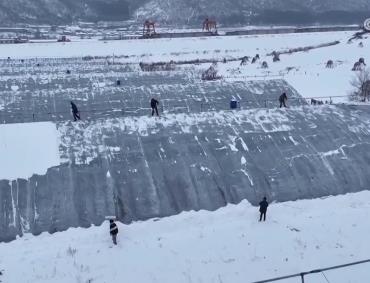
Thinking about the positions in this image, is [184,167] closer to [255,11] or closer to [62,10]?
[62,10]

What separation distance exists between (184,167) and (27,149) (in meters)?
7.09

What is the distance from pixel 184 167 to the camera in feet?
69.2

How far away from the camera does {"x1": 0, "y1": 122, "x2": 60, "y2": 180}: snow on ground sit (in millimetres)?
19734

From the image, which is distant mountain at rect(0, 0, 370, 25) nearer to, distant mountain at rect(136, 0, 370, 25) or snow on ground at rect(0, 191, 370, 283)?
distant mountain at rect(136, 0, 370, 25)

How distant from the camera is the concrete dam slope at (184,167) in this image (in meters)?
18.6

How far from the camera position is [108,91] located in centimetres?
3083

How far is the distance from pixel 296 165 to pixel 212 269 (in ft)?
27.2

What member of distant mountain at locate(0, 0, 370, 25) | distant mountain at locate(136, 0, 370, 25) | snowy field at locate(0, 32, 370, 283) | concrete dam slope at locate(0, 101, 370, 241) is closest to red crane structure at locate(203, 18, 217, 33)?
distant mountain at locate(0, 0, 370, 25)

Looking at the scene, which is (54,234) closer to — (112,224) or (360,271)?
(112,224)

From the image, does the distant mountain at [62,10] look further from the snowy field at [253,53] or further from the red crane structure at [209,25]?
the snowy field at [253,53]

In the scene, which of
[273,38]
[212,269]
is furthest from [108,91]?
[273,38]

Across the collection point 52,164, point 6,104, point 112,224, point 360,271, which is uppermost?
point 6,104

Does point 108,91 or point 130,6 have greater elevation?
point 130,6

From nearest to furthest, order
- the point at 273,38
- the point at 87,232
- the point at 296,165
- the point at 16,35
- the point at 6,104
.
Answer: the point at 87,232 < the point at 296,165 < the point at 6,104 < the point at 273,38 < the point at 16,35
